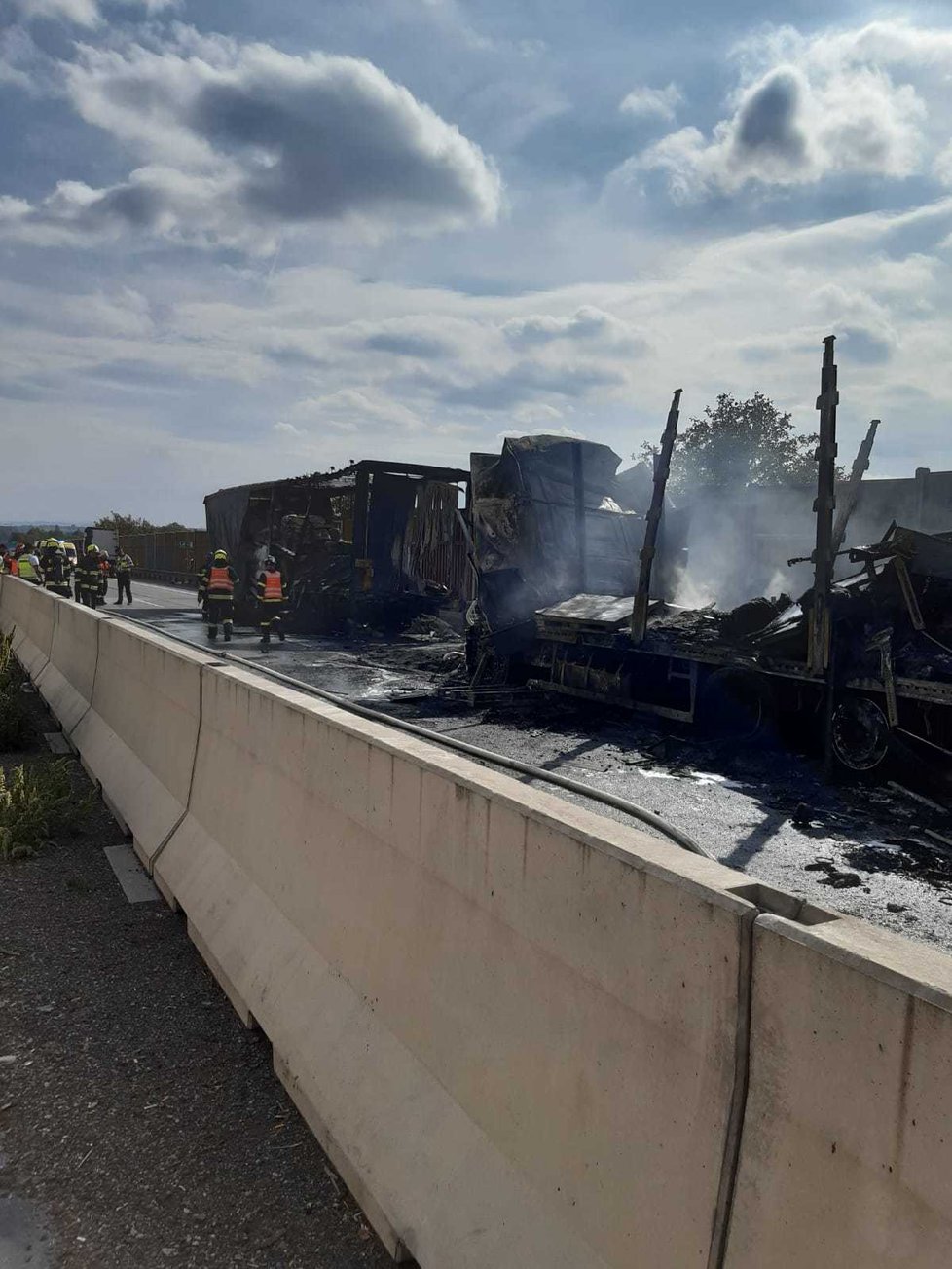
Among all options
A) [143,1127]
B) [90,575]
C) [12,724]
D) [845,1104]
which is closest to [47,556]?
[90,575]

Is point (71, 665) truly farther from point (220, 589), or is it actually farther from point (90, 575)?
point (90, 575)

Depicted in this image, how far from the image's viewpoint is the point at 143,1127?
3094mm

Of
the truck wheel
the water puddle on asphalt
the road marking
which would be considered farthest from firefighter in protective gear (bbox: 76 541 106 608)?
the water puddle on asphalt

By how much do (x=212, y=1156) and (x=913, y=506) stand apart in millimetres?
17579

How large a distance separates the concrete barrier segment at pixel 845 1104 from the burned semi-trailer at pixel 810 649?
652cm

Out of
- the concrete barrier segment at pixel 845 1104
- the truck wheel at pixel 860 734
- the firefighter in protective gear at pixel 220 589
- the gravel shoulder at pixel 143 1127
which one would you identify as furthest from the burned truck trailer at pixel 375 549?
the concrete barrier segment at pixel 845 1104

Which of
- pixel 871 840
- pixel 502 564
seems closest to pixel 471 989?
pixel 871 840

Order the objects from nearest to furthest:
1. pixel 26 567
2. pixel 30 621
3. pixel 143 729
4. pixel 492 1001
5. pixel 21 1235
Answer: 1. pixel 492 1001
2. pixel 21 1235
3. pixel 143 729
4. pixel 30 621
5. pixel 26 567

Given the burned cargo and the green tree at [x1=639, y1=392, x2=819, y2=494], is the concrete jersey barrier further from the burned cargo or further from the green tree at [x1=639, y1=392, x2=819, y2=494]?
the green tree at [x1=639, y1=392, x2=819, y2=494]

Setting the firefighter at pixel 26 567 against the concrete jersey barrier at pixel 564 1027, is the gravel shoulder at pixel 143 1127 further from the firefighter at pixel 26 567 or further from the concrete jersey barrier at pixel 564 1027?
the firefighter at pixel 26 567

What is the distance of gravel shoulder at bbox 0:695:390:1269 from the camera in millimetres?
2574

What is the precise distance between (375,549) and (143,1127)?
1895 centimetres

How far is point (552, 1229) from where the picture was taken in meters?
2.08

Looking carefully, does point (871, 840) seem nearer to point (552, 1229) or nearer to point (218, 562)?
point (552, 1229)
